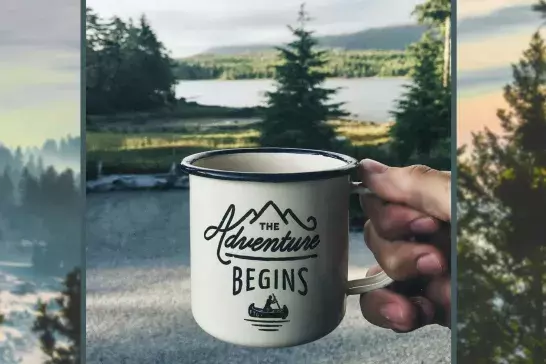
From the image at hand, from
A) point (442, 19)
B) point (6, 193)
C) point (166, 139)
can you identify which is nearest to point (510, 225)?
point (442, 19)

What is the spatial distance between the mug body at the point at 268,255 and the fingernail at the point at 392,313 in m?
0.06

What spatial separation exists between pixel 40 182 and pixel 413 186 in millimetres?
326

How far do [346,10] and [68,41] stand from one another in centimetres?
25

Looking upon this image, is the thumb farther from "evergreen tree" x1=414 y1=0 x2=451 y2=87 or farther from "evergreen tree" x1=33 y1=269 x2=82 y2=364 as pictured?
"evergreen tree" x1=33 y1=269 x2=82 y2=364

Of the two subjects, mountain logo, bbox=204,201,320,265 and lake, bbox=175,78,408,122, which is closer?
mountain logo, bbox=204,201,320,265

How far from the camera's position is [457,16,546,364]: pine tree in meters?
0.66

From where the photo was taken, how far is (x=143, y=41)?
28.5 inches

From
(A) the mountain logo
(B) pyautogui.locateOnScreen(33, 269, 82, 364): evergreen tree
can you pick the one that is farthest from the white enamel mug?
(B) pyautogui.locateOnScreen(33, 269, 82, 364): evergreen tree

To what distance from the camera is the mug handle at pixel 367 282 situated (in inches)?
26.7

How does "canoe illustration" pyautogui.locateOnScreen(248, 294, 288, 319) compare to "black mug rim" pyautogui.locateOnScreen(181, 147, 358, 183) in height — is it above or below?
below

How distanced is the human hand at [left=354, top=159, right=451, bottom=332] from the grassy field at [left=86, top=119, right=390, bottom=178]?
4 cm

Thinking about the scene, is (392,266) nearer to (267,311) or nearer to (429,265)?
(429,265)

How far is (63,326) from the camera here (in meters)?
0.70

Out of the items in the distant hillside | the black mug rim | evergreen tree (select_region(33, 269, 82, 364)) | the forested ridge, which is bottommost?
evergreen tree (select_region(33, 269, 82, 364))
